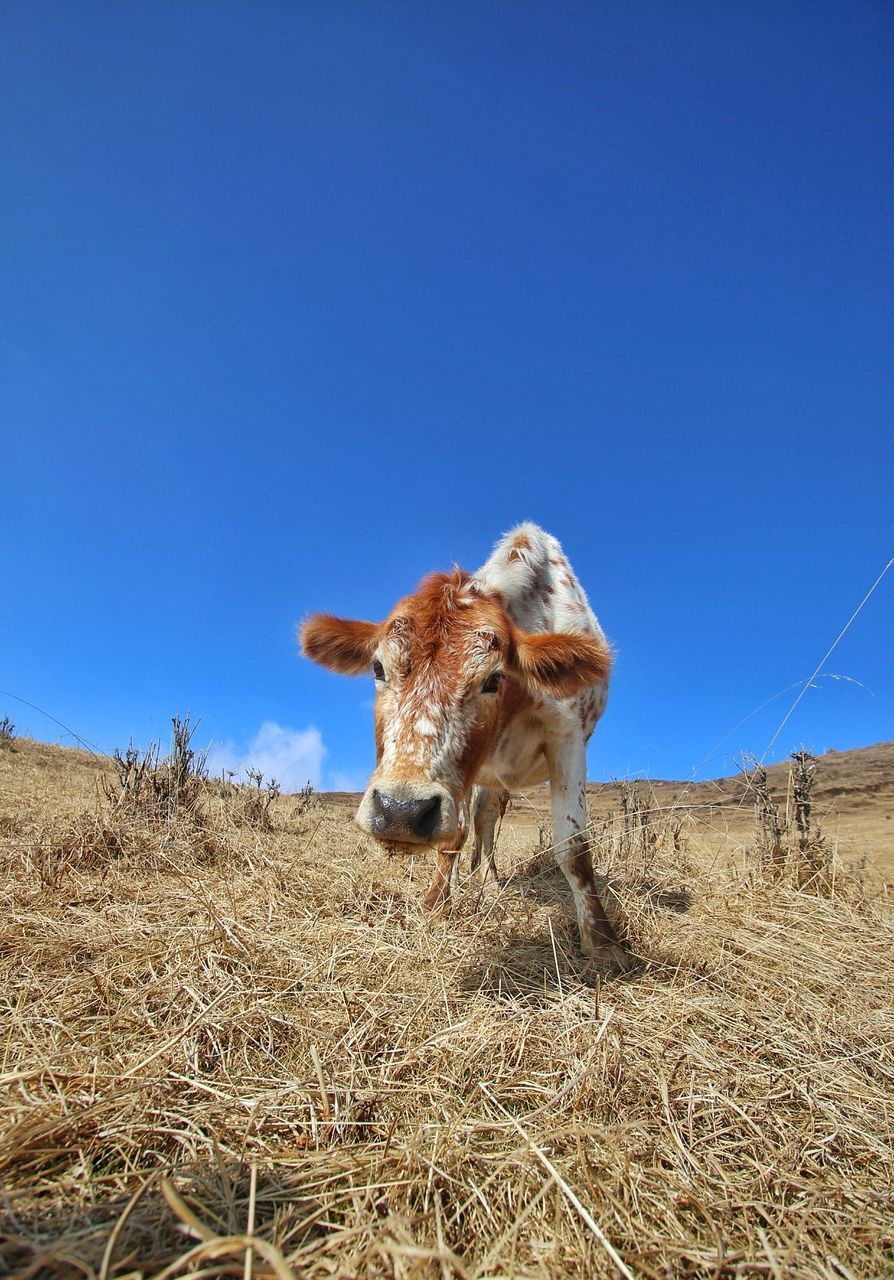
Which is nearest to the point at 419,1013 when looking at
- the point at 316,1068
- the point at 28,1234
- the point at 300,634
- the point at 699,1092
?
the point at 316,1068

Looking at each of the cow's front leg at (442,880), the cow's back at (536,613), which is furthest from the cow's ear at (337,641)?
the cow's front leg at (442,880)

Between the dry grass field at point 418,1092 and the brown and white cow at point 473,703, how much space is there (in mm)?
596

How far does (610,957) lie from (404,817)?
1770 mm

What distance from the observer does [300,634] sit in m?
4.20

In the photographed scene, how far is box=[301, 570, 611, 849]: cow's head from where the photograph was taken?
2576 millimetres

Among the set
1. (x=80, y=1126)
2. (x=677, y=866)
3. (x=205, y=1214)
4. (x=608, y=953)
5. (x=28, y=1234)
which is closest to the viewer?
(x=28, y=1234)

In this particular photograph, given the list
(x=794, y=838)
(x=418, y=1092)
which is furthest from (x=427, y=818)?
(x=794, y=838)

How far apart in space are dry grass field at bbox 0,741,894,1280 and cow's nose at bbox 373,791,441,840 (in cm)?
64

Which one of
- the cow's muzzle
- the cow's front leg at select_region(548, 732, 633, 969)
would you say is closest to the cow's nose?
the cow's muzzle

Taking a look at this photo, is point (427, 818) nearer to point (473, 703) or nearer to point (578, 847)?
point (473, 703)

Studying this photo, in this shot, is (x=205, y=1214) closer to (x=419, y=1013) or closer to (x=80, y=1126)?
(x=80, y=1126)

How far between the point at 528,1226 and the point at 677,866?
5.11 meters

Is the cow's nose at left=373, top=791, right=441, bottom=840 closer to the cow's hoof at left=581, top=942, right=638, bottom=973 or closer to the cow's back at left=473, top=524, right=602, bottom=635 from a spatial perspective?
the cow's hoof at left=581, top=942, right=638, bottom=973

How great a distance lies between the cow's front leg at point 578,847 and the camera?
354 cm
